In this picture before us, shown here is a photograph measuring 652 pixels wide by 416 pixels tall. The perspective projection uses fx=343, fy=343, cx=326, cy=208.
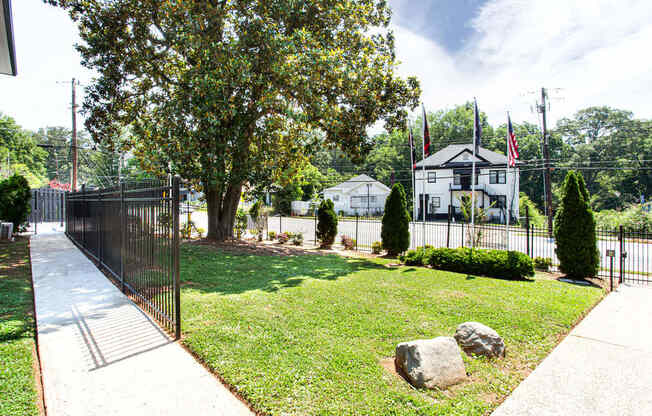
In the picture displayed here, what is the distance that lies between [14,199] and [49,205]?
27.0ft

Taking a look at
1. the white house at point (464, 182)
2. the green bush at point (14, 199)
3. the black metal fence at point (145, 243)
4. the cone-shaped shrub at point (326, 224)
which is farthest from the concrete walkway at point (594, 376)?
the white house at point (464, 182)

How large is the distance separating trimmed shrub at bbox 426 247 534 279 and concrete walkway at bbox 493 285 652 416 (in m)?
2.81

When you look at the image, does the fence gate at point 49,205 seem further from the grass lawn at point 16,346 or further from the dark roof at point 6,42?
the grass lawn at point 16,346

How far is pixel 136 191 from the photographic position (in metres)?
5.58

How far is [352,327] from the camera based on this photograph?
16.0 ft

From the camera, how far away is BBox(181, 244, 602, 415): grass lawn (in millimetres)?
3182

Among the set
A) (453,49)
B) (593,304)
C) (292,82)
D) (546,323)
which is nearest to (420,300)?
(546,323)

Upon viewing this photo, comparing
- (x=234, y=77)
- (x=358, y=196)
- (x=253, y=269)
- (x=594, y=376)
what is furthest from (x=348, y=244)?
(x=358, y=196)

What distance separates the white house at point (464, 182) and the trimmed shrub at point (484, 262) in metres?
25.0

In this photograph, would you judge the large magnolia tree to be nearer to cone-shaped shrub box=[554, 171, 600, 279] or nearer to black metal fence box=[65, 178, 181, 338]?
black metal fence box=[65, 178, 181, 338]

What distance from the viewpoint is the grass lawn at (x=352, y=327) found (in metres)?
3.18

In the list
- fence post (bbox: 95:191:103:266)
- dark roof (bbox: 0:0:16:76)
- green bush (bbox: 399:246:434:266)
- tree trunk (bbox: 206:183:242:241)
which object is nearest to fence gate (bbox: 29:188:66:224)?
tree trunk (bbox: 206:183:242:241)

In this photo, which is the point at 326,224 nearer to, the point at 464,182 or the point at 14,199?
the point at 14,199

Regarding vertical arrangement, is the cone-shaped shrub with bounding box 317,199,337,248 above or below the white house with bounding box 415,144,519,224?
below
